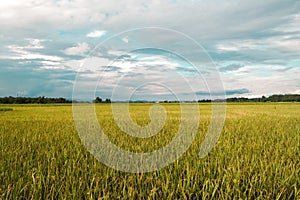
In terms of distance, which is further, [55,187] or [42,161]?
[42,161]

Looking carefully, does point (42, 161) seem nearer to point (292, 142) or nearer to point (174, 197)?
point (174, 197)

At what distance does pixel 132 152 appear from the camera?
3.53 m

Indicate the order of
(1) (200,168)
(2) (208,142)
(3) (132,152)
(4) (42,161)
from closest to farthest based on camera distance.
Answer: (1) (200,168), (4) (42,161), (3) (132,152), (2) (208,142)

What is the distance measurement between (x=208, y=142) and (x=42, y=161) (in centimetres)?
236

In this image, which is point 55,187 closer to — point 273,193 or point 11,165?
point 11,165

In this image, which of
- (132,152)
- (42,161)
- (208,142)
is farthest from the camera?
(208,142)

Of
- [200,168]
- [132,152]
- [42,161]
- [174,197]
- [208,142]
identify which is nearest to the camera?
[174,197]

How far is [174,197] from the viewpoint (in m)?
2.14

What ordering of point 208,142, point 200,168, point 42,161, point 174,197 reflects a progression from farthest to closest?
point 208,142 < point 42,161 < point 200,168 < point 174,197

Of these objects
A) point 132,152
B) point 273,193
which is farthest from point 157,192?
point 132,152

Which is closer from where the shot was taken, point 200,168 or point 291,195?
point 291,195

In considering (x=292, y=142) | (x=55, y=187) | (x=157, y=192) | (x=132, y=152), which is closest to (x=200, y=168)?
(x=157, y=192)

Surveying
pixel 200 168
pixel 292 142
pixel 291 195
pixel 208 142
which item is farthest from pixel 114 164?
pixel 292 142

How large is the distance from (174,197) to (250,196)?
1.84ft
